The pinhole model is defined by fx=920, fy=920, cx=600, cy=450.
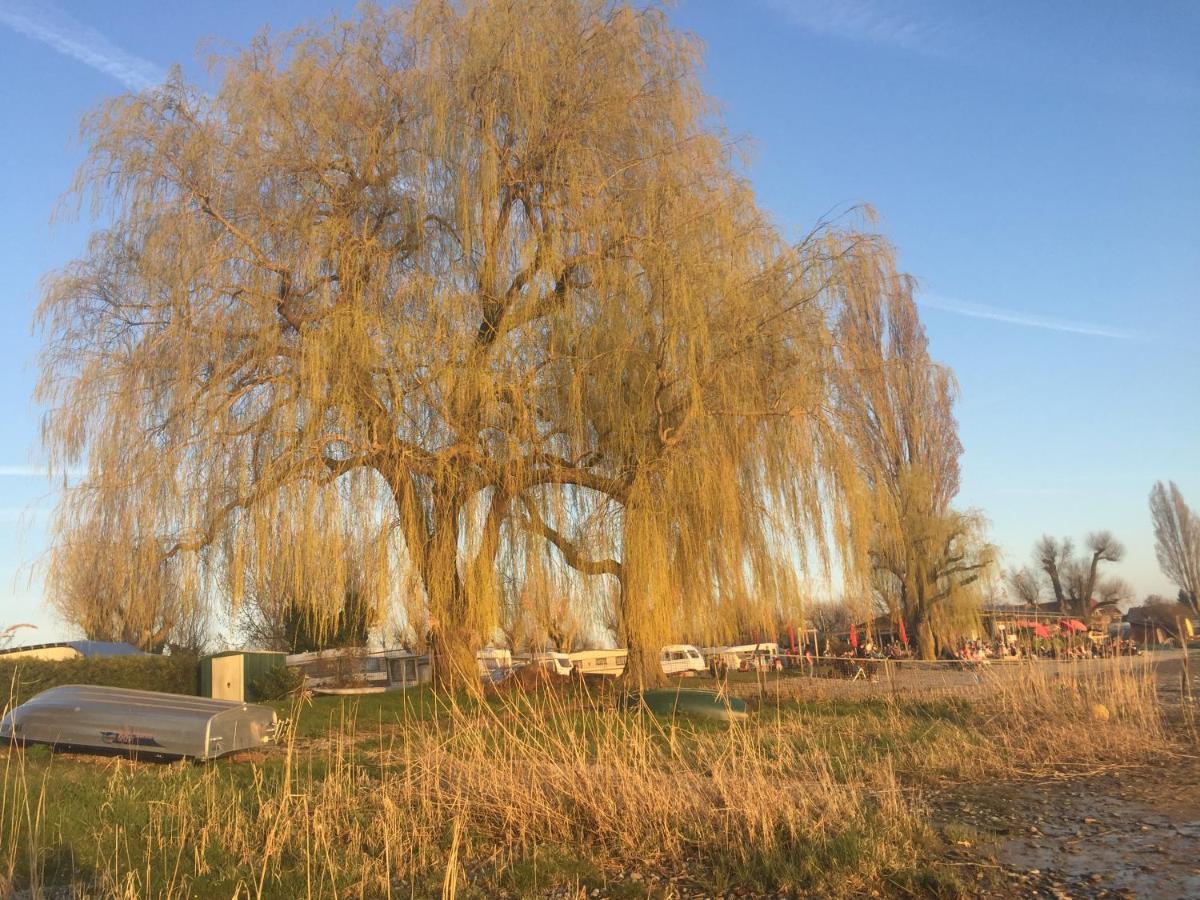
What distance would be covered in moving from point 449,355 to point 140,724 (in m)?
5.89

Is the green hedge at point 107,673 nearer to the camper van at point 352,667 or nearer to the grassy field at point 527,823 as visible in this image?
the camper van at point 352,667

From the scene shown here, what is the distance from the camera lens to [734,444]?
44.1 feet

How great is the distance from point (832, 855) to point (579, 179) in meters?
11.1

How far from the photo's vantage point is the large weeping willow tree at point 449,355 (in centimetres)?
1252

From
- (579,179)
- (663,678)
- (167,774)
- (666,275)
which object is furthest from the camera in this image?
(663,678)

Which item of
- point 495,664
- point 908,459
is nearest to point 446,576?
point 495,664

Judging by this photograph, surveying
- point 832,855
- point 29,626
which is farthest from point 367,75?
point 832,855

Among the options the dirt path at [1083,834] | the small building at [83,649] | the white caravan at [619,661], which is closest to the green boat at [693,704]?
the dirt path at [1083,834]

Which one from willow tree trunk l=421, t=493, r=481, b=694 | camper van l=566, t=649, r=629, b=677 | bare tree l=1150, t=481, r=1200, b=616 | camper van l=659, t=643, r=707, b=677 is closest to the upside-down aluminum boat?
willow tree trunk l=421, t=493, r=481, b=694

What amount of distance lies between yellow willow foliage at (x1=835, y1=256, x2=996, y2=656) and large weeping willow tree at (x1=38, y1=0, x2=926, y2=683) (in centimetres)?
48

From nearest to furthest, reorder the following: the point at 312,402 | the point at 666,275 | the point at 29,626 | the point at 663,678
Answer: the point at 29,626 → the point at 312,402 → the point at 666,275 → the point at 663,678

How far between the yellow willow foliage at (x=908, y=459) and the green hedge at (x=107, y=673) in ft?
42.3

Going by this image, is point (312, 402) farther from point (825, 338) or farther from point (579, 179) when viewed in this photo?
point (825, 338)

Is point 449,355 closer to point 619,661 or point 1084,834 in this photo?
point 1084,834
